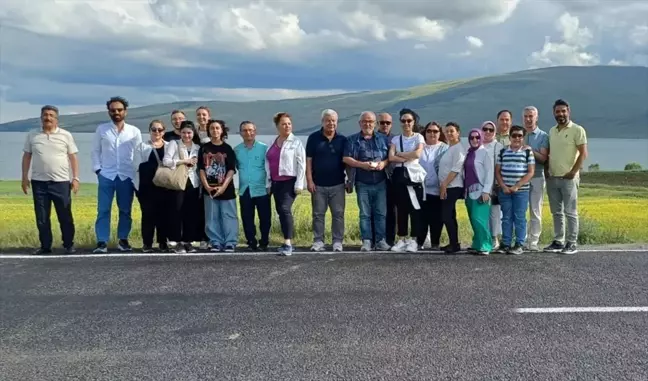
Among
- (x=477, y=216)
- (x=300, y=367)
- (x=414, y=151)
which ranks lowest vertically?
(x=300, y=367)

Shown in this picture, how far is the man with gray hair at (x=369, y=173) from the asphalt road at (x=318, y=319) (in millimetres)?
833

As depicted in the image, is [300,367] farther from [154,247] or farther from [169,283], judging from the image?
[154,247]

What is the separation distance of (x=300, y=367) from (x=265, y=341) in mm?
534

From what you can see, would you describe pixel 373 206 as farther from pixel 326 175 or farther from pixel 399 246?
pixel 326 175

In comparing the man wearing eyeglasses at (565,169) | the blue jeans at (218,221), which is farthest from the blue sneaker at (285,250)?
the man wearing eyeglasses at (565,169)

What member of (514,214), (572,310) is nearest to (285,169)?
(514,214)

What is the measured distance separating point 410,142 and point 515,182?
1357 mm

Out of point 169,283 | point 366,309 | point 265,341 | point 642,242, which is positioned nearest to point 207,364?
point 265,341

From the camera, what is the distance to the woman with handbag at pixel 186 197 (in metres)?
7.32

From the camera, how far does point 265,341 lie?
4.27 metres

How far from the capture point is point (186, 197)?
7.61m

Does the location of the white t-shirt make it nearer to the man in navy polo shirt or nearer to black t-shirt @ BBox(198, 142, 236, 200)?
the man in navy polo shirt

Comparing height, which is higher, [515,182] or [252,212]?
[515,182]

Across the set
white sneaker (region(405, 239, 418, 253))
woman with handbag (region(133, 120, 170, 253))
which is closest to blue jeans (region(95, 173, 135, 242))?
woman with handbag (region(133, 120, 170, 253))
